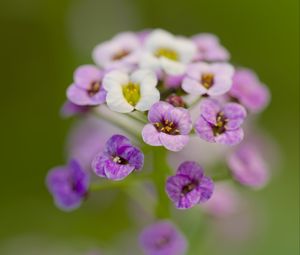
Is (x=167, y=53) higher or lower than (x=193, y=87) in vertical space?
higher

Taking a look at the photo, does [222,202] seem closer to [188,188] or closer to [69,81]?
[188,188]

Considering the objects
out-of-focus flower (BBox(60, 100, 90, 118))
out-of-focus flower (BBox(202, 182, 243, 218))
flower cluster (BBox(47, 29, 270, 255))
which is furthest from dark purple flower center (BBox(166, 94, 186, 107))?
out-of-focus flower (BBox(202, 182, 243, 218))

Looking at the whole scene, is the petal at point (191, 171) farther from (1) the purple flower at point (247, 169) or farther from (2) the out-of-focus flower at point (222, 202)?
(2) the out-of-focus flower at point (222, 202)

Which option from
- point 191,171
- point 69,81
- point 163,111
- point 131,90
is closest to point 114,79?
point 131,90

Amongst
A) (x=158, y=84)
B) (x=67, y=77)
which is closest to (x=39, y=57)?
(x=67, y=77)

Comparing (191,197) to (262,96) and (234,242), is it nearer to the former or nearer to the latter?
(262,96)

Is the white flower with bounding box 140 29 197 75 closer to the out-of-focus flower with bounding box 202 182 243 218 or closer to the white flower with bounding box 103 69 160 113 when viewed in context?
the white flower with bounding box 103 69 160 113
